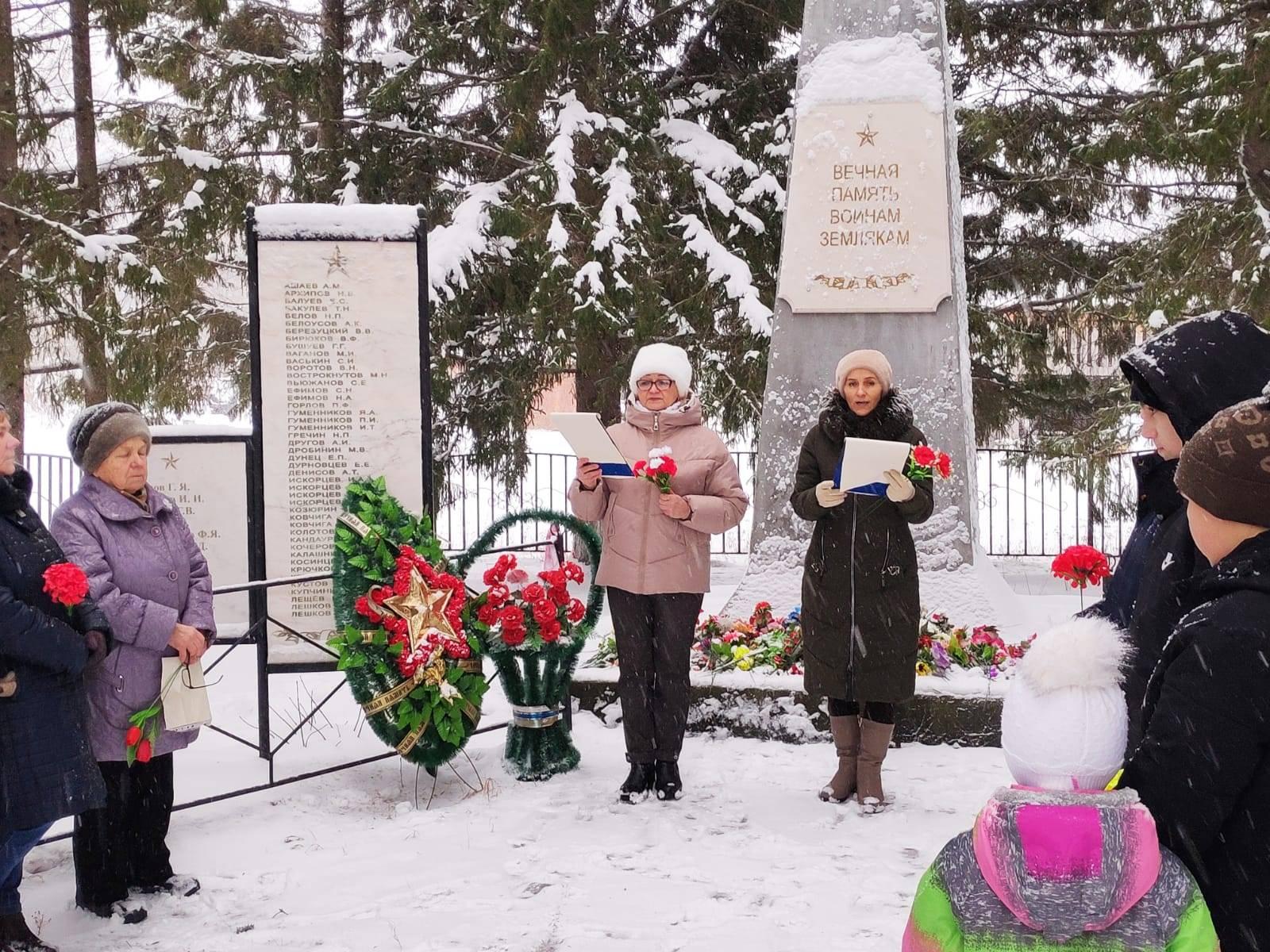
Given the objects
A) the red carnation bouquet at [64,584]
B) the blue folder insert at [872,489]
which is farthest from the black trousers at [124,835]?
the blue folder insert at [872,489]

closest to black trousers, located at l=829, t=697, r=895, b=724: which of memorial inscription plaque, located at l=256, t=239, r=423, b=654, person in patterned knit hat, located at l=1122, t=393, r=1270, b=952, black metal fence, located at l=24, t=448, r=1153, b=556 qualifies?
Result: memorial inscription plaque, located at l=256, t=239, r=423, b=654

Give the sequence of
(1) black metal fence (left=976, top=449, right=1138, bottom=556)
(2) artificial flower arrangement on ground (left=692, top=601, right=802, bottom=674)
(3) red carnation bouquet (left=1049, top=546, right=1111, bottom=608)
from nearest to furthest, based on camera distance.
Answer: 1. (3) red carnation bouquet (left=1049, top=546, right=1111, bottom=608)
2. (2) artificial flower arrangement on ground (left=692, top=601, right=802, bottom=674)
3. (1) black metal fence (left=976, top=449, right=1138, bottom=556)

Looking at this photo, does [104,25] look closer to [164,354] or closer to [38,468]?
[164,354]

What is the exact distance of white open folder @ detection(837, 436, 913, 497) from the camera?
387 centimetres

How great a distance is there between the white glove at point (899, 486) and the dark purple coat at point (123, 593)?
243 centimetres

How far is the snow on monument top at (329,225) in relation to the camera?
4.94m

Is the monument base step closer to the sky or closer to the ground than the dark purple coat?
closer to the ground

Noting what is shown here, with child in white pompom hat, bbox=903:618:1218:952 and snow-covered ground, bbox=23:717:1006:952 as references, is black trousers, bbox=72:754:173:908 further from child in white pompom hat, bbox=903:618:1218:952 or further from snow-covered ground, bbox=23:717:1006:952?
child in white pompom hat, bbox=903:618:1218:952

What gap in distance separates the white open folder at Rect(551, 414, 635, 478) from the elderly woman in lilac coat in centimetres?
139

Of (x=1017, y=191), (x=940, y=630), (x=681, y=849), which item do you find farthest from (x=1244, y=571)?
(x=1017, y=191)

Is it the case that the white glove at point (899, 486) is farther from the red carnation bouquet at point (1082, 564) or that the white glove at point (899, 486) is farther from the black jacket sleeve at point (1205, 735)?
the black jacket sleeve at point (1205, 735)

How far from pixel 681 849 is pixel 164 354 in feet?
24.3

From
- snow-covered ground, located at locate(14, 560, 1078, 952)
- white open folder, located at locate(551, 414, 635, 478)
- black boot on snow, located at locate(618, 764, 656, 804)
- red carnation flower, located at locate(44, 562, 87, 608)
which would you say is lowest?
snow-covered ground, located at locate(14, 560, 1078, 952)

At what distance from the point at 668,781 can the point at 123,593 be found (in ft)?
6.93
